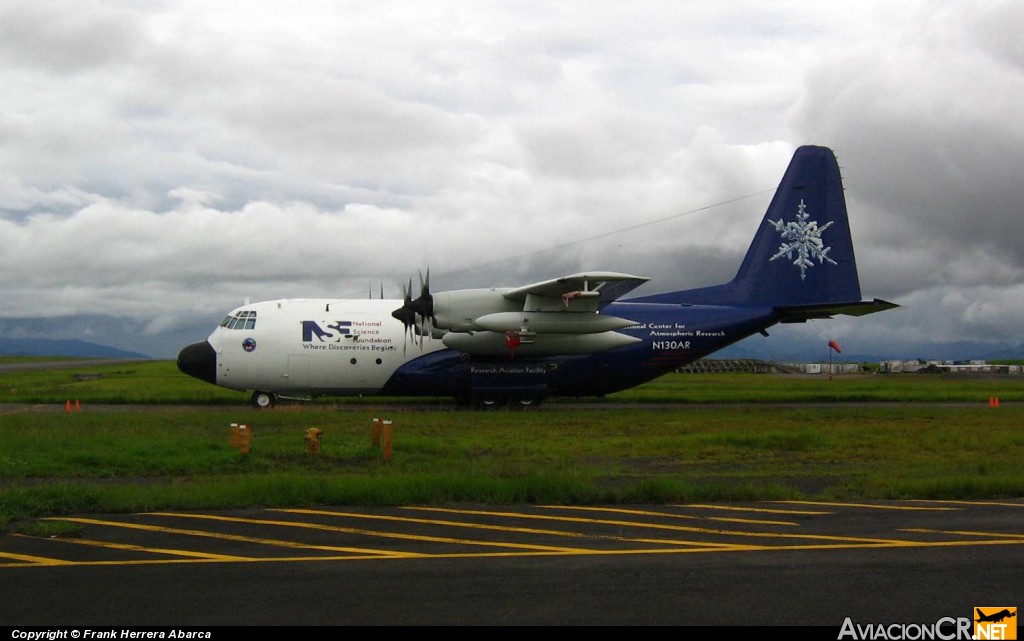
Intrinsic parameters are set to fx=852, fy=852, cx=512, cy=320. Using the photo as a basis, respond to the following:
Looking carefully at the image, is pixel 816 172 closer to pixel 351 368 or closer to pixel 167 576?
pixel 351 368

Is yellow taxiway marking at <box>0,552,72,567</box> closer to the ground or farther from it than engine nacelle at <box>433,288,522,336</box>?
closer to the ground

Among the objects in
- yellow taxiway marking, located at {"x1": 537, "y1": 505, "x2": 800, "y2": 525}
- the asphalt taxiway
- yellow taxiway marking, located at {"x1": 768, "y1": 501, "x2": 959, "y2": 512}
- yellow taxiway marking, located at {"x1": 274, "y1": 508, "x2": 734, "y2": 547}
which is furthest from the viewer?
yellow taxiway marking, located at {"x1": 768, "y1": 501, "x2": 959, "y2": 512}

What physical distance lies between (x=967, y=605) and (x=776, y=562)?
1912mm

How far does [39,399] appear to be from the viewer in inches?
1364

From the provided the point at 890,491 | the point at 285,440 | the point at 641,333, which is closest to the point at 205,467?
the point at 285,440

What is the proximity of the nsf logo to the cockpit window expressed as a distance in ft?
85.2

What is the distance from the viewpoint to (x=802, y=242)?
3088 cm

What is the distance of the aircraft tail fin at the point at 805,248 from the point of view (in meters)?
30.8

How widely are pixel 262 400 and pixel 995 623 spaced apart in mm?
26514

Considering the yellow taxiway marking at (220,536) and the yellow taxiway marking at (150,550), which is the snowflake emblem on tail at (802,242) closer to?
the yellow taxiway marking at (220,536)

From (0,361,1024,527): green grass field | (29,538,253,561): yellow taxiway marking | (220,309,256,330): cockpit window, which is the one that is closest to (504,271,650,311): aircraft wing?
(0,361,1024,527): green grass field

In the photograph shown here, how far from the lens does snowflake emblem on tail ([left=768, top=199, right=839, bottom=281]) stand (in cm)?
3081

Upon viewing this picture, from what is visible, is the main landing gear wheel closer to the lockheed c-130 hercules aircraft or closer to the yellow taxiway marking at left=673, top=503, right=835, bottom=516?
the lockheed c-130 hercules aircraft

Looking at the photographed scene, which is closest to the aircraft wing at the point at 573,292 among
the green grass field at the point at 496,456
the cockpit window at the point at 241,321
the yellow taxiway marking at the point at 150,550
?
the green grass field at the point at 496,456
